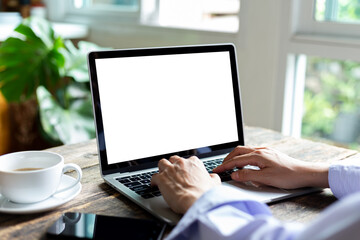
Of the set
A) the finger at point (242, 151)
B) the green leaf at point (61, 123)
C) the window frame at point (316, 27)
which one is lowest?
the green leaf at point (61, 123)

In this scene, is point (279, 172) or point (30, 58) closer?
point (279, 172)

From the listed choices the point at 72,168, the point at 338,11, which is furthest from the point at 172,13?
the point at 72,168

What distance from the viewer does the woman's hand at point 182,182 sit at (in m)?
0.77

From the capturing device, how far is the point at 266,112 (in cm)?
215

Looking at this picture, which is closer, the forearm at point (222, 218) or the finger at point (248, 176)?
the forearm at point (222, 218)

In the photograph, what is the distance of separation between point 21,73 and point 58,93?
22cm

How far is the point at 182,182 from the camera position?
0.81 metres

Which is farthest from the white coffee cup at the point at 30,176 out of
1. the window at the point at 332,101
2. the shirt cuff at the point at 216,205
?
the window at the point at 332,101

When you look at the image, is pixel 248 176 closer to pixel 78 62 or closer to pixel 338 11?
pixel 338 11

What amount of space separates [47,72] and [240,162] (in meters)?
1.75

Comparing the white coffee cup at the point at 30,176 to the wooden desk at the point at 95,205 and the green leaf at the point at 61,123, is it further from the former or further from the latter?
the green leaf at the point at 61,123

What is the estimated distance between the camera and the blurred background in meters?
1.97

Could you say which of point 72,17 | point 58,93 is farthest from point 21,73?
point 72,17

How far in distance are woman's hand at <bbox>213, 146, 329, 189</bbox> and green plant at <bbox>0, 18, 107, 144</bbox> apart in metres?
1.47
